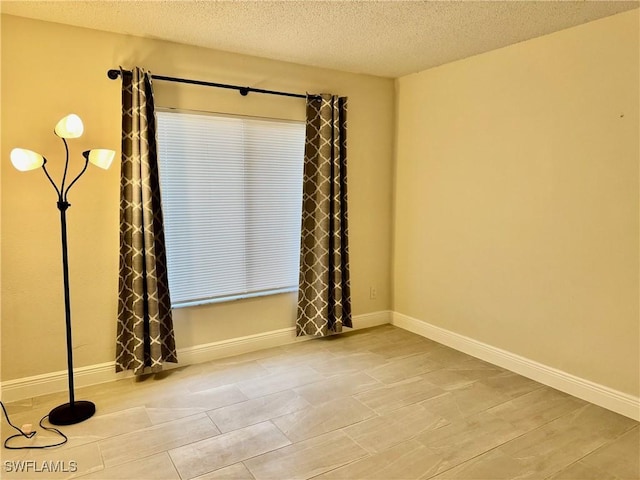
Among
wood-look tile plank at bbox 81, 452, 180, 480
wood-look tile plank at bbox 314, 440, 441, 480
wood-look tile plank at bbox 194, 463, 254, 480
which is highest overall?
wood-look tile plank at bbox 81, 452, 180, 480

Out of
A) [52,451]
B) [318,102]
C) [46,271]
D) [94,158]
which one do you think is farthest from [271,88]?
[52,451]

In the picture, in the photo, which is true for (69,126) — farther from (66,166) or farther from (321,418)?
(321,418)

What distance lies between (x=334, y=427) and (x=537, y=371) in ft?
5.13

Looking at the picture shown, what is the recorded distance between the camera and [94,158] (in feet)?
8.07

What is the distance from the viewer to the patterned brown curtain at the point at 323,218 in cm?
370

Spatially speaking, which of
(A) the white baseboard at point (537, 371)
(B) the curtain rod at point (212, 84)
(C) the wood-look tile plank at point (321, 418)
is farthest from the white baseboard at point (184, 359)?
(B) the curtain rod at point (212, 84)

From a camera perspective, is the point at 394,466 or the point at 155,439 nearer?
the point at 394,466

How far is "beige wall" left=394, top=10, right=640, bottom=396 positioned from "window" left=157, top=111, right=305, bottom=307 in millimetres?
1187

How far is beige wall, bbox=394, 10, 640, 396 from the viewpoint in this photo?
263 centimetres

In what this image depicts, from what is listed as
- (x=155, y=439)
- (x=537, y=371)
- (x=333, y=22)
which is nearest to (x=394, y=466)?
(x=155, y=439)

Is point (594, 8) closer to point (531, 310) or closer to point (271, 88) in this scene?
point (531, 310)

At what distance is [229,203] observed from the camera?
345 cm

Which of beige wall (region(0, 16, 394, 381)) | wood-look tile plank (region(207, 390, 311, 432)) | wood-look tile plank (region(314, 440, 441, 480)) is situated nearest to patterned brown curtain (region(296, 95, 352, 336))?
beige wall (region(0, 16, 394, 381))

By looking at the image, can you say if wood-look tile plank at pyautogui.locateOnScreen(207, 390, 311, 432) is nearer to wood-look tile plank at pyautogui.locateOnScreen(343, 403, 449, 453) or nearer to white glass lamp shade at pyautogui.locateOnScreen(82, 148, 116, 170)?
wood-look tile plank at pyautogui.locateOnScreen(343, 403, 449, 453)
